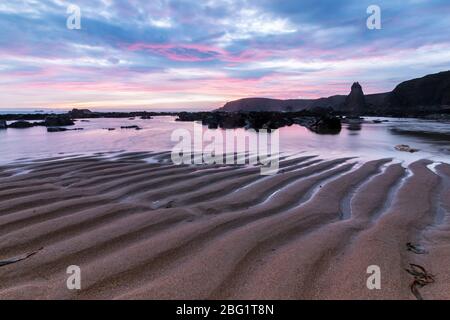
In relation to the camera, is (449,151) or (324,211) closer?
(324,211)

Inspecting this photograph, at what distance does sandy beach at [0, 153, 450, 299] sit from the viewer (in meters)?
2.75

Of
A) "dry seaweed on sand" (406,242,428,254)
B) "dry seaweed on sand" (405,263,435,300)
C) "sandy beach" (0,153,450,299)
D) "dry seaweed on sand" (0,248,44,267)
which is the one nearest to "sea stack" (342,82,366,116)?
"sandy beach" (0,153,450,299)

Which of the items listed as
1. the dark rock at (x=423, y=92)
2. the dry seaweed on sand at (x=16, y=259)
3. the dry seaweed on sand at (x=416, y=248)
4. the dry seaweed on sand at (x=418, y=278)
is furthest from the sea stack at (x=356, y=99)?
the dry seaweed on sand at (x=16, y=259)

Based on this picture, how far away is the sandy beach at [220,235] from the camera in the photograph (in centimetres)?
275

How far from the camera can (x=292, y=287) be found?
271 centimetres

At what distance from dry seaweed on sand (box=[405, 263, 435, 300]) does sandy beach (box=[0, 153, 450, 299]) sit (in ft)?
0.10

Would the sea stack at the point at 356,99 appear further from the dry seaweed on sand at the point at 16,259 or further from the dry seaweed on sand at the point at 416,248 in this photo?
the dry seaweed on sand at the point at 16,259

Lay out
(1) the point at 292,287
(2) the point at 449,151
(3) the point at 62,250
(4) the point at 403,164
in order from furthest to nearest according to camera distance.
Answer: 1. (2) the point at 449,151
2. (4) the point at 403,164
3. (3) the point at 62,250
4. (1) the point at 292,287

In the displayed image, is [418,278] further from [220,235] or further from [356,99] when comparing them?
[356,99]

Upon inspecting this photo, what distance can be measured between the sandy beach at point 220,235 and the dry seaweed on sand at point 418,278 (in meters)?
0.03

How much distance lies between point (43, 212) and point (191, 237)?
2.02 meters

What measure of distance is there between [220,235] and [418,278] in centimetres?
184
